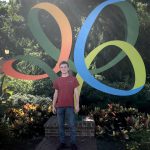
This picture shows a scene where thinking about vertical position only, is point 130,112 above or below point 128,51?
below

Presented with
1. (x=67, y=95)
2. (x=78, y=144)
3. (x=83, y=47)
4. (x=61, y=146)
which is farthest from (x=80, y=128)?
(x=83, y=47)

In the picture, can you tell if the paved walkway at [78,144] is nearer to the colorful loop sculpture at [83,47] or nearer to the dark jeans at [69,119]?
the dark jeans at [69,119]

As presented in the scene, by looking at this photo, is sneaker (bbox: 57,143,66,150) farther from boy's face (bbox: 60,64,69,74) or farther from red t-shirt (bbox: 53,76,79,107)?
boy's face (bbox: 60,64,69,74)

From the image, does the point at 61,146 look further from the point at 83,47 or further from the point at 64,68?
the point at 83,47

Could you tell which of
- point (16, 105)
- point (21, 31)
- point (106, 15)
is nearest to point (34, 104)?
point (16, 105)

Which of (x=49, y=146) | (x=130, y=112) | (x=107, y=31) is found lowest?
(x=49, y=146)

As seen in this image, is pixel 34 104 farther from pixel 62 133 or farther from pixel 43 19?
pixel 43 19

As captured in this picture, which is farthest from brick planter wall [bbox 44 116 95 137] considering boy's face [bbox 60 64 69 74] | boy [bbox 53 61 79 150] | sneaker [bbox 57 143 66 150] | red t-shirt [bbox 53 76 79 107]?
boy's face [bbox 60 64 69 74]

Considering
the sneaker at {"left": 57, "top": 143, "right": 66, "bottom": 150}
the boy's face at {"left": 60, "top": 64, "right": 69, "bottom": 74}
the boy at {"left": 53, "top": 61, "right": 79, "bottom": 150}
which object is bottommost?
the sneaker at {"left": 57, "top": 143, "right": 66, "bottom": 150}

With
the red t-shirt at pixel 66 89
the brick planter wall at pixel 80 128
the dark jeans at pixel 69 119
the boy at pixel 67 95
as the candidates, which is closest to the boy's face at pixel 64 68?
the boy at pixel 67 95

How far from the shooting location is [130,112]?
10.3 m

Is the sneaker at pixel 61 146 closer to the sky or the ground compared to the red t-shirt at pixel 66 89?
closer to the ground

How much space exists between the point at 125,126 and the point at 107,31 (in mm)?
9763

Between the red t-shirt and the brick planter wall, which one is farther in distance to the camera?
the brick planter wall
